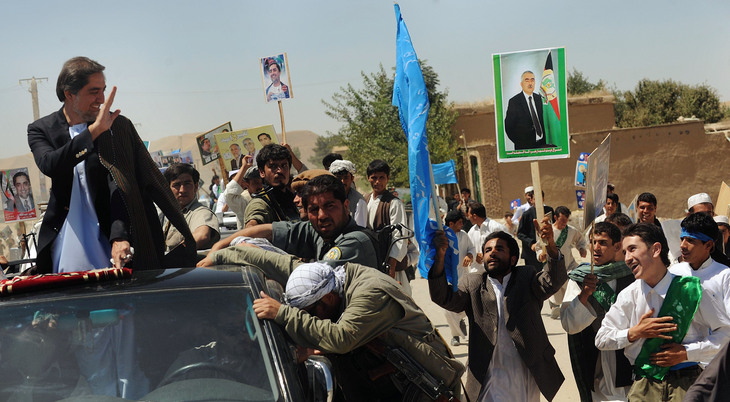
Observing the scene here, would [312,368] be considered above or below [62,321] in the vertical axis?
below

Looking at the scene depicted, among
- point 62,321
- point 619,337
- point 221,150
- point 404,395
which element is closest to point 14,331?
point 62,321

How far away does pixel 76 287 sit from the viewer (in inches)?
138

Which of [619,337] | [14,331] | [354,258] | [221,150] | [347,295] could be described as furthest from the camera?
[221,150]

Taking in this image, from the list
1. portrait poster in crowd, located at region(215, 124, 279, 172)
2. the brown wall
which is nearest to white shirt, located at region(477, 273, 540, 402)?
portrait poster in crowd, located at region(215, 124, 279, 172)

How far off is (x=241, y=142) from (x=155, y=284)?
1158cm

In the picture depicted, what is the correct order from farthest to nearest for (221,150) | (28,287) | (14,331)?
(221,150), (28,287), (14,331)

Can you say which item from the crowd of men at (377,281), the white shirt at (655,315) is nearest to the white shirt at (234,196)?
the crowd of men at (377,281)

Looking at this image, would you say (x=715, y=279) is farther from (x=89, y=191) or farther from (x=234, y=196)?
(x=234, y=196)

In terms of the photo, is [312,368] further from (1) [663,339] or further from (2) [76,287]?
(1) [663,339]

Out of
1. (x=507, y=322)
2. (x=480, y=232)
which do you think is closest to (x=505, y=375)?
(x=507, y=322)

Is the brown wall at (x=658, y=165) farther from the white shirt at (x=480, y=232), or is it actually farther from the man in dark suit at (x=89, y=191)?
the man in dark suit at (x=89, y=191)

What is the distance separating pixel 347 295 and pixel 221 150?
12.4 m

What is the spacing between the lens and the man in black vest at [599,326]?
5.48 metres

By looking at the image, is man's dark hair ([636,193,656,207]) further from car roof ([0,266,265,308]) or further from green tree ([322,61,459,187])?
green tree ([322,61,459,187])
